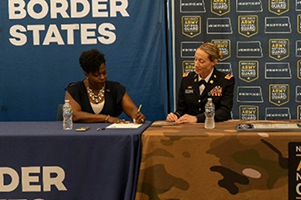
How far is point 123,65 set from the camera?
139 inches

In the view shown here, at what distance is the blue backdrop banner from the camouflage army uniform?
88 cm

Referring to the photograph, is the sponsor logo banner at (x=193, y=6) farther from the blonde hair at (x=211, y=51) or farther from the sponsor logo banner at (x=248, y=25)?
the blonde hair at (x=211, y=51)

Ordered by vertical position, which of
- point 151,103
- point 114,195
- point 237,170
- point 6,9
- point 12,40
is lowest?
point 114,195

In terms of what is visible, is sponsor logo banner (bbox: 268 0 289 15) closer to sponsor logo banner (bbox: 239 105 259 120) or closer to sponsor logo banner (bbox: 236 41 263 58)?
sponsor logo banner (bbox: 236 41 263 58)

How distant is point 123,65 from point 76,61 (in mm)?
434

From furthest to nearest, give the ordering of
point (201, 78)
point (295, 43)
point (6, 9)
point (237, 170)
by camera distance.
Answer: point (6, 9) → point (295, 43) → point (201, 78) → point (237, 170)

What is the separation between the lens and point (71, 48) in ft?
11.7

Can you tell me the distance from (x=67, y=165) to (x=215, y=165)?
0.69 metres

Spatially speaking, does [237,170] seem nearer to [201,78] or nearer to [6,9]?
[201,78]

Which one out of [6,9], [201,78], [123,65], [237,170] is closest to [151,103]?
[123,65]

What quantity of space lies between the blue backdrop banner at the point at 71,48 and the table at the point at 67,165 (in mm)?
1670

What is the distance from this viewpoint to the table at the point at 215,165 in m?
1.77

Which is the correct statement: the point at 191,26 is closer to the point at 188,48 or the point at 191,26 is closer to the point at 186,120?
the point at 188,48

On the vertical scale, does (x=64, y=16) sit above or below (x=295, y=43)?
above
